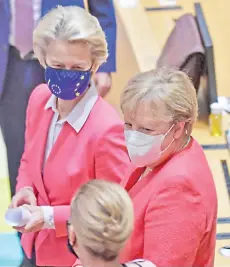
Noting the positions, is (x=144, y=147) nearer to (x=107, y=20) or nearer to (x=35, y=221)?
(x=35, y=221)

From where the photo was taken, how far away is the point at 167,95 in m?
1.43

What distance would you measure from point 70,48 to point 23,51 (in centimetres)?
59

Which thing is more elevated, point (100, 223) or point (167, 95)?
point (167, 95)

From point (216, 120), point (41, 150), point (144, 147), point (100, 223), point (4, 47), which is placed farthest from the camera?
point (216, 120)

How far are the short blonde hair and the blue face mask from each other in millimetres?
62

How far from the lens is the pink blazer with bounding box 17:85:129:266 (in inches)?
70.0

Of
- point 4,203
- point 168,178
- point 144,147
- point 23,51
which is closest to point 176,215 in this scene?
point 168,178

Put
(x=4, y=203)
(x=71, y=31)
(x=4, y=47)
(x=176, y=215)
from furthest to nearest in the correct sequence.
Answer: (x=4, y=203), (x=4, y=47), (x=71, y=31), (x=176, y=215)

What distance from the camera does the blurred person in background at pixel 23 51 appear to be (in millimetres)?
2336

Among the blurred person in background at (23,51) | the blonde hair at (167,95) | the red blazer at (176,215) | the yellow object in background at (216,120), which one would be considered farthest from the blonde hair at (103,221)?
the yellow object in background at (216,120)

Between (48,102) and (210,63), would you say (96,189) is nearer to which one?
(48,102)

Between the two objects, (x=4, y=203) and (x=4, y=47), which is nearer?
(x=4, y=47)

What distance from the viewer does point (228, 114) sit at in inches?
119

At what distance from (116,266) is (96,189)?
0.15 meters
